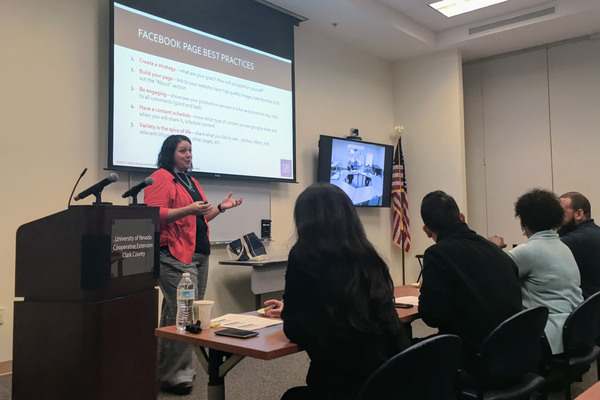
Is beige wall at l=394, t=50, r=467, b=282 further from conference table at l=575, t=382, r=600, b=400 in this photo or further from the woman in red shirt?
conference table at l=575, t=382, r=600, b=400

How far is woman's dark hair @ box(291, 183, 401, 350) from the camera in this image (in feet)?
Answer: 4.75

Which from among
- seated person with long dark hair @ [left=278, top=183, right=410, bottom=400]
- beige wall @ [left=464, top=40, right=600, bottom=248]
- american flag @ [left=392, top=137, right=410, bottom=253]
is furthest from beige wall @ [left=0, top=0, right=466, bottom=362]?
beige wall @ [left=464, top=40, right=600, bottom=248]

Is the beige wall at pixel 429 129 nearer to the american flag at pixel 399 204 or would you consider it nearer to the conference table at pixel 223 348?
the american flag at pixel 399 204

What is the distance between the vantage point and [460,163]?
593 centimetres

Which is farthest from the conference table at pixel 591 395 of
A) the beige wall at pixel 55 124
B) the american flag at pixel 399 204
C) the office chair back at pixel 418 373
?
the american flag at pixel 399 204

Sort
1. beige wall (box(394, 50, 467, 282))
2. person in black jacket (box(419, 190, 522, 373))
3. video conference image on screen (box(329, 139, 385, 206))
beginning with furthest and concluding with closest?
beige wall (box(394, 50, 467, 282)) < video conference image on screen (box(329, 139, 385, 206)) < person in black jacket (box(419, 190, 522, 373))

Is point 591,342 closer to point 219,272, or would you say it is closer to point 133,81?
point 219,272

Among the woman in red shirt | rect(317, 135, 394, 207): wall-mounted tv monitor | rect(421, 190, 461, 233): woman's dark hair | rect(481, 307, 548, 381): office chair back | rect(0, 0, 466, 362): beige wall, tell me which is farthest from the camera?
rect(317, 135, 394, 207): wall-mounted tv monitor

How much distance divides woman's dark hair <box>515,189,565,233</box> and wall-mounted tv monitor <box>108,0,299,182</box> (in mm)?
2519

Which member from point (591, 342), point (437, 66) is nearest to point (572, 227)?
point (591, 342)

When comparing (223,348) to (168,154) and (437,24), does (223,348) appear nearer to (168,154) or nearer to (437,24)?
(168,154)

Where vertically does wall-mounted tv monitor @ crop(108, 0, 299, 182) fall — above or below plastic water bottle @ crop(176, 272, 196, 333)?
above

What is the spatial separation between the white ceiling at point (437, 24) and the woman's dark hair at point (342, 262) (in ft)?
12.0

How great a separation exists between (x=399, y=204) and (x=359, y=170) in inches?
32.9
